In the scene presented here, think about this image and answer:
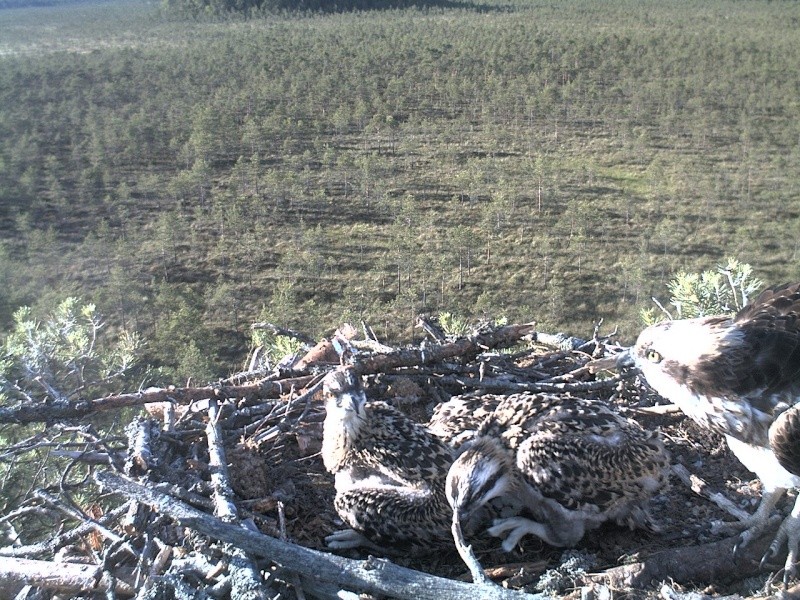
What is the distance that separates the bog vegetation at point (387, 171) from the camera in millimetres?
32406

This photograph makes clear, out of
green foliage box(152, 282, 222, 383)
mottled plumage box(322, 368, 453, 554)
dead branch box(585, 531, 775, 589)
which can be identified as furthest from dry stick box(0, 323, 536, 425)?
green foliage box(152, 282, 222, 383)

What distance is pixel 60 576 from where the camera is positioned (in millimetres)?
3156

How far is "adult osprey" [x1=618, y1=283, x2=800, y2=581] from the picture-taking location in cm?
323

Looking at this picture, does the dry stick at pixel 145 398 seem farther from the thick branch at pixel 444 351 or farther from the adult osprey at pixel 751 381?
the adult osprey at pixel 751 381

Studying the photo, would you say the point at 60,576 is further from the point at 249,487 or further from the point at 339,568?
the point at 339,568

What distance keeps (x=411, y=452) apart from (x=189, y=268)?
34.0 metres

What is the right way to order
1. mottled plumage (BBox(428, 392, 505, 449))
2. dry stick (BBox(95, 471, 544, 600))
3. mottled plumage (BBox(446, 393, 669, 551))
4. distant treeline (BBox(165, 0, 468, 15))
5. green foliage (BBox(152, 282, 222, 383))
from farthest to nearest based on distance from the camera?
distant treeline (BBox(165, 0, 468, 15)), green foliage (BBox(152, 282, 222, 383)), mottled plumage (BBox(428, 392, 505, 449)), mottled plumage (BBox(446, 393, 669, 551)), dry stick (BBox(95, 471, 544, 600))

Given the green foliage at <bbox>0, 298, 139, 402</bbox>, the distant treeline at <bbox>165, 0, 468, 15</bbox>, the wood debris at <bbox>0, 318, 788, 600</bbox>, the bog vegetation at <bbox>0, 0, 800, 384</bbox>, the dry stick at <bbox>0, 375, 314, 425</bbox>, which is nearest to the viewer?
the wood debris at <bbox>0, 318, 788, 600</bbox>

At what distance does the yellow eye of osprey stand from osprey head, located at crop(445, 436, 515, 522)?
2.72 feet

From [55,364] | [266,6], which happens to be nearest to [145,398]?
[55,364]

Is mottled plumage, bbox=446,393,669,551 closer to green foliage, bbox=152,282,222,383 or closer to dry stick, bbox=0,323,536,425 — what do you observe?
dry stick, bbox=0,323,536,425

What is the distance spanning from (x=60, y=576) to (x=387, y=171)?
145ft

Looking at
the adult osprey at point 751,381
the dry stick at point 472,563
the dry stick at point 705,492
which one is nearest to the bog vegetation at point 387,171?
the dry stick at point 705,492

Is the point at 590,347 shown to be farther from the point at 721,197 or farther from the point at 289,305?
the point at 721,197
